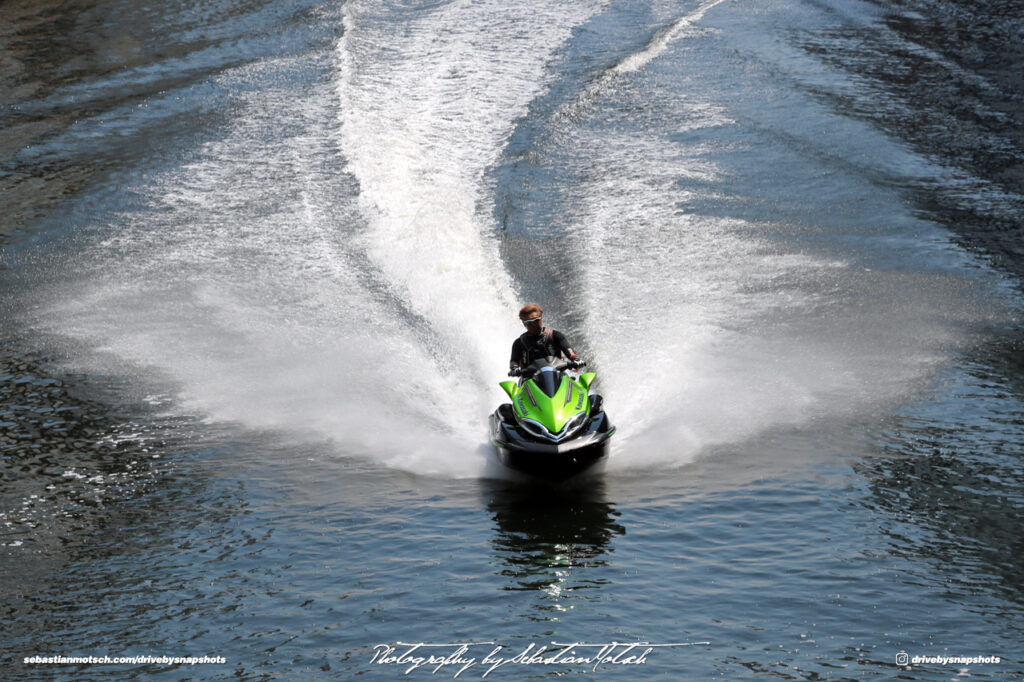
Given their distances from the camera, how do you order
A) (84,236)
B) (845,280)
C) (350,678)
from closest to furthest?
(350,678) → (845,280) → (84,236)

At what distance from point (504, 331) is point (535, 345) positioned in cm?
371

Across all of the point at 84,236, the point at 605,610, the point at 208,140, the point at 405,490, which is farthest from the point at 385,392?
the point at 208,140

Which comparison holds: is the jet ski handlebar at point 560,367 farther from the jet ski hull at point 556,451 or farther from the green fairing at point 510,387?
the jet ski hull at point 556,451

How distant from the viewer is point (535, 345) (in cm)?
1392

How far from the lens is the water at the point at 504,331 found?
33.1ft

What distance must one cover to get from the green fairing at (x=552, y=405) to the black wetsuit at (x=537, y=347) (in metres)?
0.66

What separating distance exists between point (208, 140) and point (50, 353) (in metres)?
10.2

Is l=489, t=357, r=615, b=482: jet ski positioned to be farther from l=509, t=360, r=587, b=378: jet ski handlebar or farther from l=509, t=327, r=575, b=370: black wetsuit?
l=509, t=327, r=575, b=370: black wetsuit

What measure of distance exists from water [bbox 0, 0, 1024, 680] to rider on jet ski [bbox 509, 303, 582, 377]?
3.88 ft

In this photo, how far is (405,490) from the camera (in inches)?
500

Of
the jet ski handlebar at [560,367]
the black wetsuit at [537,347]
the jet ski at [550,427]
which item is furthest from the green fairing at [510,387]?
the black wetsuit at [537,347]

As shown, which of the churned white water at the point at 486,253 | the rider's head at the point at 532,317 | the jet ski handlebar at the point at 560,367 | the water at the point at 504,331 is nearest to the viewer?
the water at the point at 504,331

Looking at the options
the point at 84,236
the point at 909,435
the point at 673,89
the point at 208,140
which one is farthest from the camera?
the point at 673,89

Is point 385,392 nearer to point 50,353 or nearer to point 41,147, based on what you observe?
point 50,353
